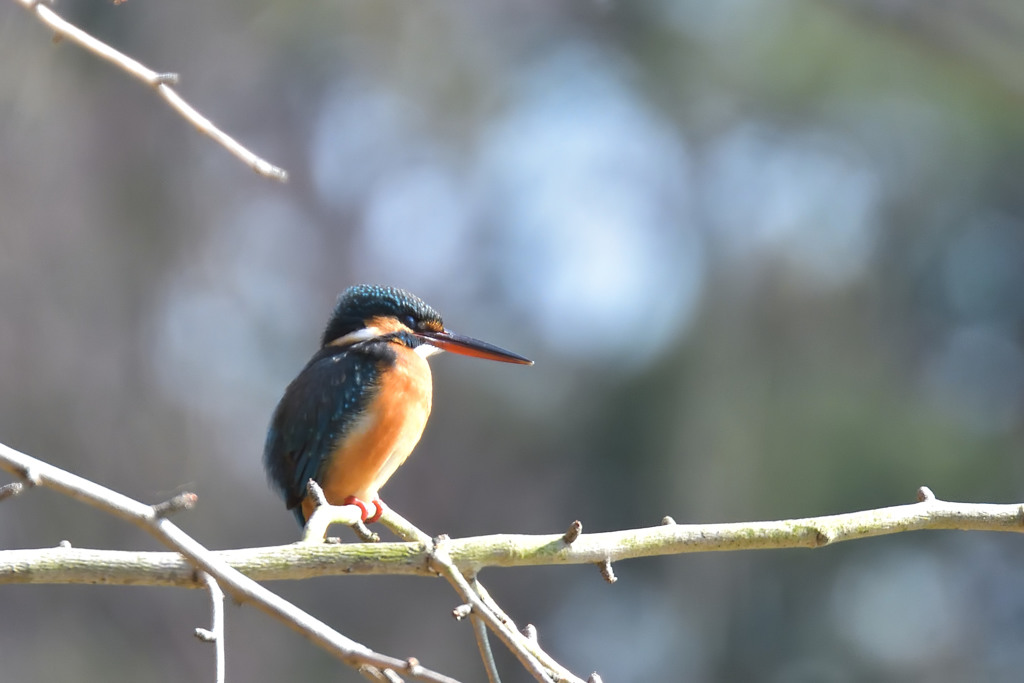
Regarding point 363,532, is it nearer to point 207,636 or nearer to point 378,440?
point 207,636

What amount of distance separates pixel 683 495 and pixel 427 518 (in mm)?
1889

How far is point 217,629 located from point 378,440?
1492 millimetres

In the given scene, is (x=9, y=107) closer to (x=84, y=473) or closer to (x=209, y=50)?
(x=209, y=50)

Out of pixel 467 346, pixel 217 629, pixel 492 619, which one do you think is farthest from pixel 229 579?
pixel 467 346

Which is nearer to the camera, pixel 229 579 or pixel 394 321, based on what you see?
pixel 229 579

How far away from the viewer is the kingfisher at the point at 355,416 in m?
2.73

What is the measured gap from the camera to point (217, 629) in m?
1.25

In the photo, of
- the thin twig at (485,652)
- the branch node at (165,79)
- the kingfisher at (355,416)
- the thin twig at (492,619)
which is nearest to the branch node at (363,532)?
the thin twig at (492,619)

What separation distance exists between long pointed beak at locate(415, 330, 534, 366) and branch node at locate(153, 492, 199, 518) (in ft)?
5.56

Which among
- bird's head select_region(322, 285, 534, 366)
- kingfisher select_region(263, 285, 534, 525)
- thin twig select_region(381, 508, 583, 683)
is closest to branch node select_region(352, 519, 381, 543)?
thin twig select_region(381, 508, 583, 683)

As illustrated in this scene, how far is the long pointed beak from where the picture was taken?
2.86 meters

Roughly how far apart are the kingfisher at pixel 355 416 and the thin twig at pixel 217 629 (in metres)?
1.32

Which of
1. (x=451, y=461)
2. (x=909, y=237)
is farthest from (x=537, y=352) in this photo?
(x=909, y=237)

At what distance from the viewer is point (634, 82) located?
30.1ft
